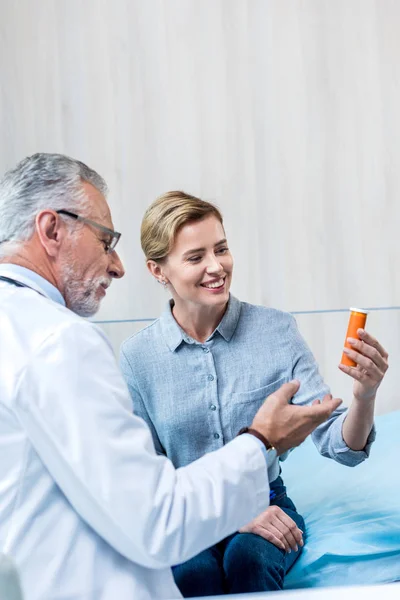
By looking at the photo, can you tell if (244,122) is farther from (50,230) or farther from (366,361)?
(50,230)

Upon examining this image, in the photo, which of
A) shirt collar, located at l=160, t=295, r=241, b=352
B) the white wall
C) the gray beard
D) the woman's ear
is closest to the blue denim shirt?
shirt collar, located at l=160, t=295, r=241, b=352

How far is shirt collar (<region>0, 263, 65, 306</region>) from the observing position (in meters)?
1.05

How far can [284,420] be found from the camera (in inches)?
39.9

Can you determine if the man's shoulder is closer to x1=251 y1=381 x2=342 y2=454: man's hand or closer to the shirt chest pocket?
x1=251 y1=381 x2=342 y2=454: man's hand

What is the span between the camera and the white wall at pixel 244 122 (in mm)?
2732

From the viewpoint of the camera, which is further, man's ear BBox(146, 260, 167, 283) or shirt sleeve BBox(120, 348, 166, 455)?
man's ear BBox(146, 260, 167, 283)

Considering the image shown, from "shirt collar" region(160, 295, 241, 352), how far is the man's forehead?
16.7 inches

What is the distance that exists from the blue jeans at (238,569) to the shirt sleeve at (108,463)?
0.39m

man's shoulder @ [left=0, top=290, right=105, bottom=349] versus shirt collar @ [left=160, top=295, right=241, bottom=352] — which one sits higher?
man's shoulder @ [left=0, top=290, right=105, bottom=349]

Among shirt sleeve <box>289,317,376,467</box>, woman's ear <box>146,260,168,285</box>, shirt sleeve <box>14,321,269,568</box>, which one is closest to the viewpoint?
shirt sleeve <box>14,321,269,568</box>

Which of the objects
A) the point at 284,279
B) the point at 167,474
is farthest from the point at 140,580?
the point at 284,279

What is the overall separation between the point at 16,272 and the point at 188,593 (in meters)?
0.65

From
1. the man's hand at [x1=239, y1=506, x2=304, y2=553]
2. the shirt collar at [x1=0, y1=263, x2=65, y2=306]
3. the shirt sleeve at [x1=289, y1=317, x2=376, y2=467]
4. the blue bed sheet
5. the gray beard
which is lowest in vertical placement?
the blue bed sheet

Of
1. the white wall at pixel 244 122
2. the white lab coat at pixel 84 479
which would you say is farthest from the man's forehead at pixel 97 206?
the white wall at pixel 244 122
